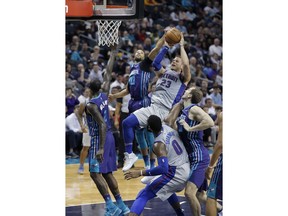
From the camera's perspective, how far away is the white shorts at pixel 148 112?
27.0ft

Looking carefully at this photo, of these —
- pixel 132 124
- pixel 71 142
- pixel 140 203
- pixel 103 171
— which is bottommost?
pixel 71 142

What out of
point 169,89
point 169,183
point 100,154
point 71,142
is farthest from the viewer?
point 71,142

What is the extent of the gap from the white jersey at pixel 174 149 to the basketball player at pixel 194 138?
68mm

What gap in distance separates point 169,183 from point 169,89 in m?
1.80

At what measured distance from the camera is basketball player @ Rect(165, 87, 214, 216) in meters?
6.78

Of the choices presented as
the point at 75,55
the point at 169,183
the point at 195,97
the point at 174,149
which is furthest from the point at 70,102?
the point at 169,183

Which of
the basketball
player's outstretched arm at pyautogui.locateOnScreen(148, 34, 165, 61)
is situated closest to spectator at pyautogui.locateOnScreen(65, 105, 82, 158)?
player's outstretched arm at pyautogui.locateOnScreen(148, 34, 165, 61)

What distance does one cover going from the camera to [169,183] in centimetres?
673

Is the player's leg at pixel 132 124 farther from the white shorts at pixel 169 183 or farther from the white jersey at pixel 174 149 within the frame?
the white shorts at pixel 169 183

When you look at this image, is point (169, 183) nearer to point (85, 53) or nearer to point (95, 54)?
point (95, 54)
